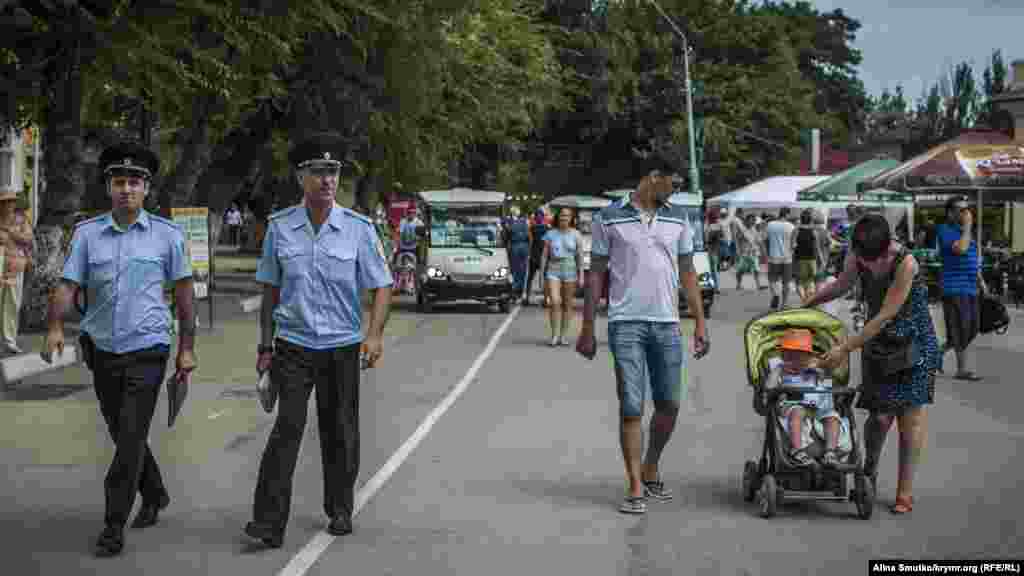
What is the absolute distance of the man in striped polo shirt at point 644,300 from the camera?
8.73m

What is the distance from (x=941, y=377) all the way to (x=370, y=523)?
32.9ft

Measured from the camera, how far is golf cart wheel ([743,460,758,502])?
8.84m

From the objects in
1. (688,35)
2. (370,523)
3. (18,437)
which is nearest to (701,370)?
(18,437)

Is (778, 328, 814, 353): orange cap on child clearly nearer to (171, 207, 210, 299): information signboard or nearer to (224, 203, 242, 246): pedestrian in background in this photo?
(171, 207, 210, 299): information signboard

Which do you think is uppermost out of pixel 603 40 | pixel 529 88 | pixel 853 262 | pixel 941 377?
pixel 603 40

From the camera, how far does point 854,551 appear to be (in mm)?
7520

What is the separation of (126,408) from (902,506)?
4012 mm

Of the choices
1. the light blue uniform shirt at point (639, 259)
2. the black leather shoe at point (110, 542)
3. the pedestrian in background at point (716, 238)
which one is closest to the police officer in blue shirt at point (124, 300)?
the black leather shoe at point (110, 542)

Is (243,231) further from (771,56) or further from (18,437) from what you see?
(18,437)

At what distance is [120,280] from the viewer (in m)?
7.71

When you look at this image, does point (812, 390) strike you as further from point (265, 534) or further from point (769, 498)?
point (265, 534)

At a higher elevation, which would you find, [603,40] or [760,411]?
[603,40]

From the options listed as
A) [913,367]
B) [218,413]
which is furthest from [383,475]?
[218,413]

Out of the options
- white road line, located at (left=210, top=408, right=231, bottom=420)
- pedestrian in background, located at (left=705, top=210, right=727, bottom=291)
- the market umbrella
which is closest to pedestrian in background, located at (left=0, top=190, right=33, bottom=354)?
white road line, located at (left=210, top=408, right=231, bottom=420)
